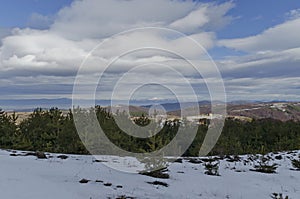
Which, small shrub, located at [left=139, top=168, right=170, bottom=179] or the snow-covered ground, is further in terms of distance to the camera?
small shrub, located at [left=139, top=168, right=170, bottom=179]

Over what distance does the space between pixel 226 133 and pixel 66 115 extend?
27.4 m

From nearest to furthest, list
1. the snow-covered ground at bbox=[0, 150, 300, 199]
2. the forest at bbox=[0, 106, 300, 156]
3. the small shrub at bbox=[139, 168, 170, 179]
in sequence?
1. the snow-covered ground at bbox=[0, 150, 300, 199]
2. the small shrub at bbox=[139, 168, 170, 179]
3. the forest at bbox=[0, 106, 300, 156]

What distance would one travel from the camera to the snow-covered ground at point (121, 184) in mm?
8871

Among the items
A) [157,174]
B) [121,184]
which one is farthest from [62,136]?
[121,184]

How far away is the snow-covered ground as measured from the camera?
887 centimetres

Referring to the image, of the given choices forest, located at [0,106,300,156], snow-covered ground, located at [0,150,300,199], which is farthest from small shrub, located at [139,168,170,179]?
forest, located at [0,106,300,156]

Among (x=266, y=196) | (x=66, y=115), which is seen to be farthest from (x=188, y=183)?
(x=66, y=115)

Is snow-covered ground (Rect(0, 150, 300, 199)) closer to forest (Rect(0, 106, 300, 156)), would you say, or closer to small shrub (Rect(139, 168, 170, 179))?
small shrub (Rect(139, 168, 170, 179))

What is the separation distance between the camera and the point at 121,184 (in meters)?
10.8

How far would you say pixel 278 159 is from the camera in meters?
22.9

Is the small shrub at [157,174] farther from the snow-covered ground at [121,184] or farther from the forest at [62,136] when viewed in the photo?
the forest at [62,136]

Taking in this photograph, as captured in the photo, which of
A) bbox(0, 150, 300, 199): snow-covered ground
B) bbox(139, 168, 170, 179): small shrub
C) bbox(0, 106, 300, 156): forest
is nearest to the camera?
bbox(0, 150, 300, 199): snow-covered ground

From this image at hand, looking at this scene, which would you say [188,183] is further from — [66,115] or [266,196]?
[66,115]

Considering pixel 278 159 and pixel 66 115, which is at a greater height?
pixel 66 115
